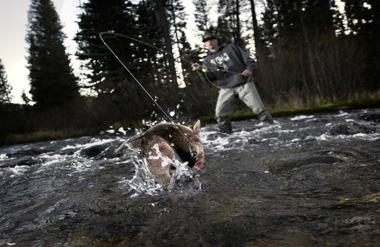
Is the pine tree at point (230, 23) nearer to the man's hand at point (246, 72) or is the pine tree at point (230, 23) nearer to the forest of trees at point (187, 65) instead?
the forest of trees at point (187, 65)

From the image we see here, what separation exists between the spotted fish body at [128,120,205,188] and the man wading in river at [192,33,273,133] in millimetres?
4940

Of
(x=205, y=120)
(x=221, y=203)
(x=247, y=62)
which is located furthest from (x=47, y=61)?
(x=221, y=203)

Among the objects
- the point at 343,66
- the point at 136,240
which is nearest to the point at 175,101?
the point at 343,66

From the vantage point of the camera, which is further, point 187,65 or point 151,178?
point 187,65

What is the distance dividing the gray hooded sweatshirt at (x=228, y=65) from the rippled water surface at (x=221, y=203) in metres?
3.19

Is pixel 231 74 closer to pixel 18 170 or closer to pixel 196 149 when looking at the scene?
pixel 18 170

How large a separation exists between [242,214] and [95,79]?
762 inches

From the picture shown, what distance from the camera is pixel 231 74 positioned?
8.91m

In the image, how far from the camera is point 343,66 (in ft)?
50.1

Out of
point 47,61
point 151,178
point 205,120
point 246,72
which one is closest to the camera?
point 151,178

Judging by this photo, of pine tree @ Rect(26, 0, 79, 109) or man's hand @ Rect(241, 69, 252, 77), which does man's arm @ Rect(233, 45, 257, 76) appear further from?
pine tree @ Rect(26, 0, 79, 109)

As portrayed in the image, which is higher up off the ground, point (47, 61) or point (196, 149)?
point (47, 61)

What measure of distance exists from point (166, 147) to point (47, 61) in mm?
33964

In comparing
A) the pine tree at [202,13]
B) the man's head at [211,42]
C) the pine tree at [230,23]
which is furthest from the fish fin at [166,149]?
the pine tree at [202,13]
